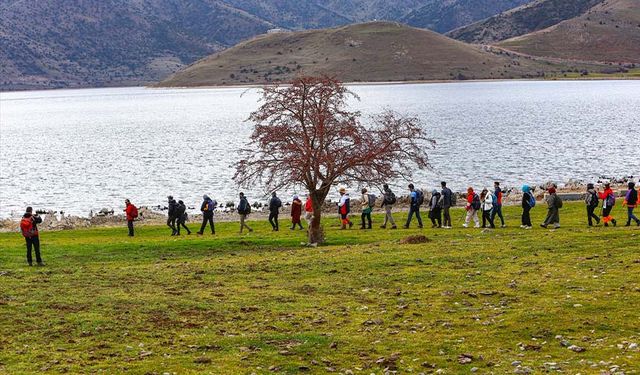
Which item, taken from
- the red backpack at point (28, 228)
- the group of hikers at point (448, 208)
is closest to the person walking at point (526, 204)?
the group of hikers at point (448, 208)

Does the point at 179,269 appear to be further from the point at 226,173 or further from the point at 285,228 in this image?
the point at 226,173

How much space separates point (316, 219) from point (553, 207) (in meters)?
10.7

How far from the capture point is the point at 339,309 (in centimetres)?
2225

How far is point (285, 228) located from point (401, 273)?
2045cm

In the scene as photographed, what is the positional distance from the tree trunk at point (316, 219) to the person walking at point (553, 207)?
10.1m

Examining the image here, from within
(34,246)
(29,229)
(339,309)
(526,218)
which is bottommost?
(339,309)

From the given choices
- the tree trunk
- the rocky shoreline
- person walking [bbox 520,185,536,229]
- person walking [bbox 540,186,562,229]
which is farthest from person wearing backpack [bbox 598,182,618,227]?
the rocky shoreline

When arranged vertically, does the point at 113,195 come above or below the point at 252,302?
above

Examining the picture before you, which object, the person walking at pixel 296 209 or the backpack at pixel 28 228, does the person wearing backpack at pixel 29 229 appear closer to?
the backpack at pixel 28 228

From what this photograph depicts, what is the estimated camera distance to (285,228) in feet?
154

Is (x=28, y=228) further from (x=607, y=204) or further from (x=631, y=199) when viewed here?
(x=631, y=199)

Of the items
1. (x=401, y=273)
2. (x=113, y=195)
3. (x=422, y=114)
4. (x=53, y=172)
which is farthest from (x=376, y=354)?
(x=422, y=114)

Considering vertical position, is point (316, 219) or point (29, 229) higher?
point (29, 229)

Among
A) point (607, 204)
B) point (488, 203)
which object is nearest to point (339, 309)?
point (488, 203)
